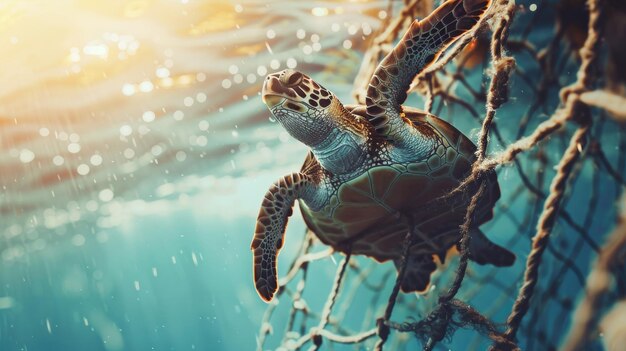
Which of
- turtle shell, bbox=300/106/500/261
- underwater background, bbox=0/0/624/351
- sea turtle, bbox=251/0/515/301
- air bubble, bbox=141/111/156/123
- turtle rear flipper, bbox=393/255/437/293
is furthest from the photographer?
air bubble, bbox=141/111/156/123

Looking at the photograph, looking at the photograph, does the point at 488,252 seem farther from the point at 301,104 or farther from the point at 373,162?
the point at 301,104

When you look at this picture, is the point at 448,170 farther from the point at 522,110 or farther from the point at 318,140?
the point at 522,110

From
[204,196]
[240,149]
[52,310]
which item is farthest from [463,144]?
[52,310]

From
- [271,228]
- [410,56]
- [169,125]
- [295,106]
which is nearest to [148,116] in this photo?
[169,125]

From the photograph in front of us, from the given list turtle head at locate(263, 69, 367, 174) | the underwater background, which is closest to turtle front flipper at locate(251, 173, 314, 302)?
turtle head at locate(263, 69, 367, 174)

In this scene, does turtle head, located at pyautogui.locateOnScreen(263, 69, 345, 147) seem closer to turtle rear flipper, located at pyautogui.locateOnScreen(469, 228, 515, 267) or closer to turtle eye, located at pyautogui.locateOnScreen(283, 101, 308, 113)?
turtle eye, located at pyautogui.locateOnScreen(283, 101, 308, 113)

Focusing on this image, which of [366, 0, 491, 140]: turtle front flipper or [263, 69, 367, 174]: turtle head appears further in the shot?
[263, 69, 367, 174]: turtle head
